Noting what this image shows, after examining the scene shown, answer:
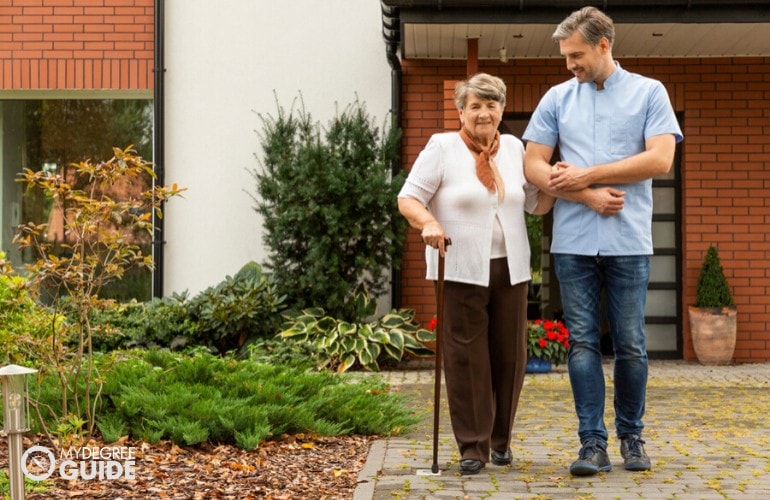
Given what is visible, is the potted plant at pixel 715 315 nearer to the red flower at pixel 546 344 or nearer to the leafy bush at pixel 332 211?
the red flower at pixel 546 344

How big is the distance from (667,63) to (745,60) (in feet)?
2.52

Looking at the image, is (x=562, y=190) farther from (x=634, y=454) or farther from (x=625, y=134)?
(x=634, y=454)

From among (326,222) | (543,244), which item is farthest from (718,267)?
(326,222)

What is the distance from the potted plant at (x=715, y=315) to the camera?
11.0 m

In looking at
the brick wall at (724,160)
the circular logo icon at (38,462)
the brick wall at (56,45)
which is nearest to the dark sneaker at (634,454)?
the circular logo icon at (38,462)

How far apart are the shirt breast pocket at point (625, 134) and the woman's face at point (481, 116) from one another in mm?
521

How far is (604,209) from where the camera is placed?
522cm

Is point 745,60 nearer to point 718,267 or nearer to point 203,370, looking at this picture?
point 718,267

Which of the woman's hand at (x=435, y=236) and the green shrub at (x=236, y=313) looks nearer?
the woman's hand at (x=435, y=236)

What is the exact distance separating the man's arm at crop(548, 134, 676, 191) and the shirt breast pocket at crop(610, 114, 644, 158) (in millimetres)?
67

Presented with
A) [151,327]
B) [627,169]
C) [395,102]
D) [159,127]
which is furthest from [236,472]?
[159,127]

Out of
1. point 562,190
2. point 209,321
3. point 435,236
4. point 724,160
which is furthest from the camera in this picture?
A: point 724,160

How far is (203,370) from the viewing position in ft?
23.2

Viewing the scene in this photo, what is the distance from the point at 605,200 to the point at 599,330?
0.60 m
